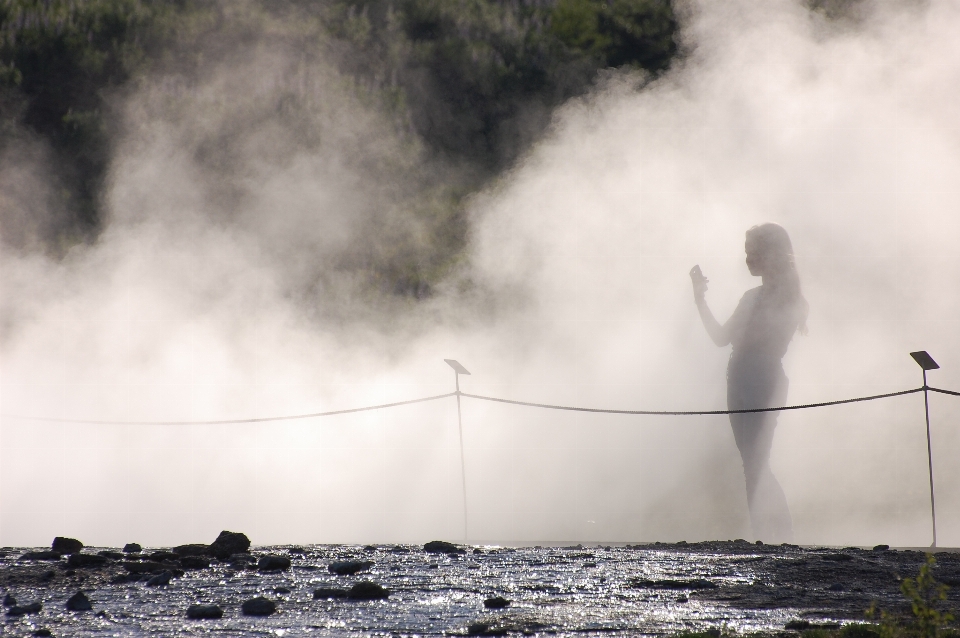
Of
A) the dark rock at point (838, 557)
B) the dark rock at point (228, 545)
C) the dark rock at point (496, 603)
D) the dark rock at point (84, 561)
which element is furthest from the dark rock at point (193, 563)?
the dark rock at point (838, 557)

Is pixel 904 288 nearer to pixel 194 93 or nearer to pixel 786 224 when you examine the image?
pixel 786 224

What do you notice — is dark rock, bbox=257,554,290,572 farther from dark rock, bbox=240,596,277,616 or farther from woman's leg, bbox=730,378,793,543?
woman's leg, bbox=730,378,793,543

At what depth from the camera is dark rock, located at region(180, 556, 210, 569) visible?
6617 millimetres

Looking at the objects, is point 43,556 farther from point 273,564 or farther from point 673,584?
point 673,584

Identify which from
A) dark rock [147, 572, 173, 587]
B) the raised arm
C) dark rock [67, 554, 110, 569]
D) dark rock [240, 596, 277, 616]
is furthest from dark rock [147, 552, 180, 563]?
the raised arm

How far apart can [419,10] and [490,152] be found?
867 centimetres

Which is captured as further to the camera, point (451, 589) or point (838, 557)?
point (838, 557)

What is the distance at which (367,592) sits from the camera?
5352 mm

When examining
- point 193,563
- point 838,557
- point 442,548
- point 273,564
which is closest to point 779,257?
point 838,557

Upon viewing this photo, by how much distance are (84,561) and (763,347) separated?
4.62 meters

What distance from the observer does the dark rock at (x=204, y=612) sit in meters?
4.76

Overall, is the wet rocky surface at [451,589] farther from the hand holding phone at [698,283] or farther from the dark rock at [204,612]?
the hand holding phone at [698,283]

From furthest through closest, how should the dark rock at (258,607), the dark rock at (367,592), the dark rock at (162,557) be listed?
the dark rock at (162,557)
the dark rock at (367,592)
the dark rock at (258,607)

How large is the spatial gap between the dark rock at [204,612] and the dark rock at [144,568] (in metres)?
1.63
